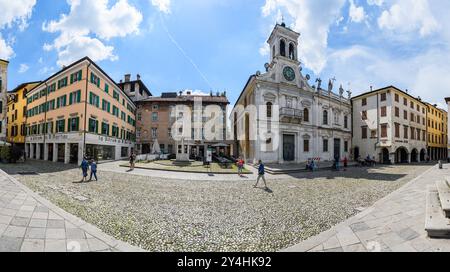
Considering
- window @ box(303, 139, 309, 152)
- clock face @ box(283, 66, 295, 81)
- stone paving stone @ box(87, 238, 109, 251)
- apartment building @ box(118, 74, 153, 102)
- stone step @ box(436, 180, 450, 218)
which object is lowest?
stone paving stone @ box(87, 238, 109, 251)

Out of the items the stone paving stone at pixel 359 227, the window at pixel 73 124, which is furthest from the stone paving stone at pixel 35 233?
the window at pixel 73 124

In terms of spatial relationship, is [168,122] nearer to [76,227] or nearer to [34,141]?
[34,141]

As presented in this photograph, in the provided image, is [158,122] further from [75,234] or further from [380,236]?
[380,236]

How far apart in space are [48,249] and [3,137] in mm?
34032

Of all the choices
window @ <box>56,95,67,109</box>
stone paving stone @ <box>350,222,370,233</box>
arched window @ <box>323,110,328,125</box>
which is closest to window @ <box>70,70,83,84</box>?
window @ <box>56,95,67,109</box>

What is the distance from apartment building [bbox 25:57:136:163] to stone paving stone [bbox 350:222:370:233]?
24772 millimetres

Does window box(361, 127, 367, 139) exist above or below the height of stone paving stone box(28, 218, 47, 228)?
above

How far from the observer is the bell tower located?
26.6 meters

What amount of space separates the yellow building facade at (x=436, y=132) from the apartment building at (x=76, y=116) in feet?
183

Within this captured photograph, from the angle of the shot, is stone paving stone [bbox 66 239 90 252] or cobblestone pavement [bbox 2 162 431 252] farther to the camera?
cobblestone pavement [bbox 2 162 431 252]

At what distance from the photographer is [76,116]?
22.6m

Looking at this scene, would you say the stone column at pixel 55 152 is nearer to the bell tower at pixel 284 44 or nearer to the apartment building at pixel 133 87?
the apartment building at pixel 133 87

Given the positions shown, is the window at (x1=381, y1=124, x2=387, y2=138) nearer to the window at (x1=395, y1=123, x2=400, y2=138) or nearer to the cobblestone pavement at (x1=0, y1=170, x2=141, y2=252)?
the window at (x1=395, y1=123, x2=400, y2=138)

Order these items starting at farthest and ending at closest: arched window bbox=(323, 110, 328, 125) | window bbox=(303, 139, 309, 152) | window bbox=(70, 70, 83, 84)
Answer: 1. arched window bbox=(323, 110, 328, 125)
2. window bbox=(303, 139, 309, 152)
3. window bbox=(70, 70, 83, 84)
